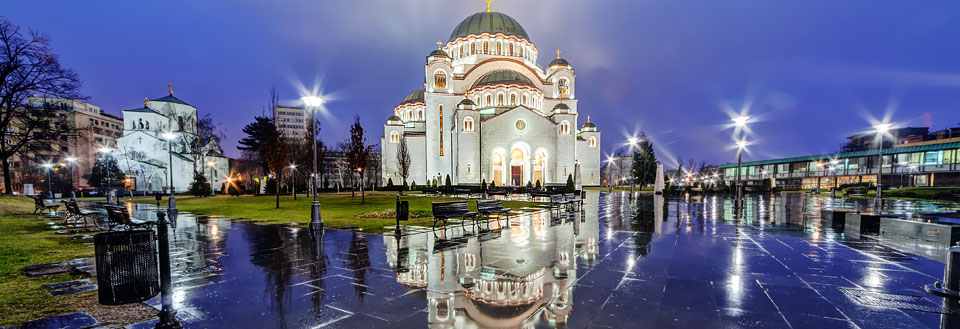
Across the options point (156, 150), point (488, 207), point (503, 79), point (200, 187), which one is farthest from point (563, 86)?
point (156, 150)

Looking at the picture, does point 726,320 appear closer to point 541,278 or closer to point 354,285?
point 541,278

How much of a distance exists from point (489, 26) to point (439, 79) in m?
11.5

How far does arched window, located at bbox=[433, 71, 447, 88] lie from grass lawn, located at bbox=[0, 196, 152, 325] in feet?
136

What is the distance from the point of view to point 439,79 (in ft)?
161

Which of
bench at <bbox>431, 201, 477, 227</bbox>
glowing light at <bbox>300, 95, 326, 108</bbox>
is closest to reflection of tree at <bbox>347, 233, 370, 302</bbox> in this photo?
bench at <bbox>431, 201, 477, 227</bbox>

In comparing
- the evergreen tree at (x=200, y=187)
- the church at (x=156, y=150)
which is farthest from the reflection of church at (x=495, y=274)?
the church at (x=156, y=150)

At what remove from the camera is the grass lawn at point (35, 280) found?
4055 millimetres

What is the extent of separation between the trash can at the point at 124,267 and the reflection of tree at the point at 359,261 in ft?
8.04

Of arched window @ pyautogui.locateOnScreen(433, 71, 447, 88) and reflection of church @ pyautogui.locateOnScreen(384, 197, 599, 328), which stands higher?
arched window @ pyautogui.locateOnScreen(433, 71, 447, 88)

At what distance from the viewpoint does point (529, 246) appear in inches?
310

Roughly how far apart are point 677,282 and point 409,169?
154ft

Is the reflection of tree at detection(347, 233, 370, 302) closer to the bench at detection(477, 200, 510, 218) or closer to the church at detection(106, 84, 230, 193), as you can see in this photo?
the bench at detection(477, 200, 510, 218)

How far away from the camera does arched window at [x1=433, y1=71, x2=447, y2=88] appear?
48750 millimetres

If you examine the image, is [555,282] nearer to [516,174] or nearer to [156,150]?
[516,174]
